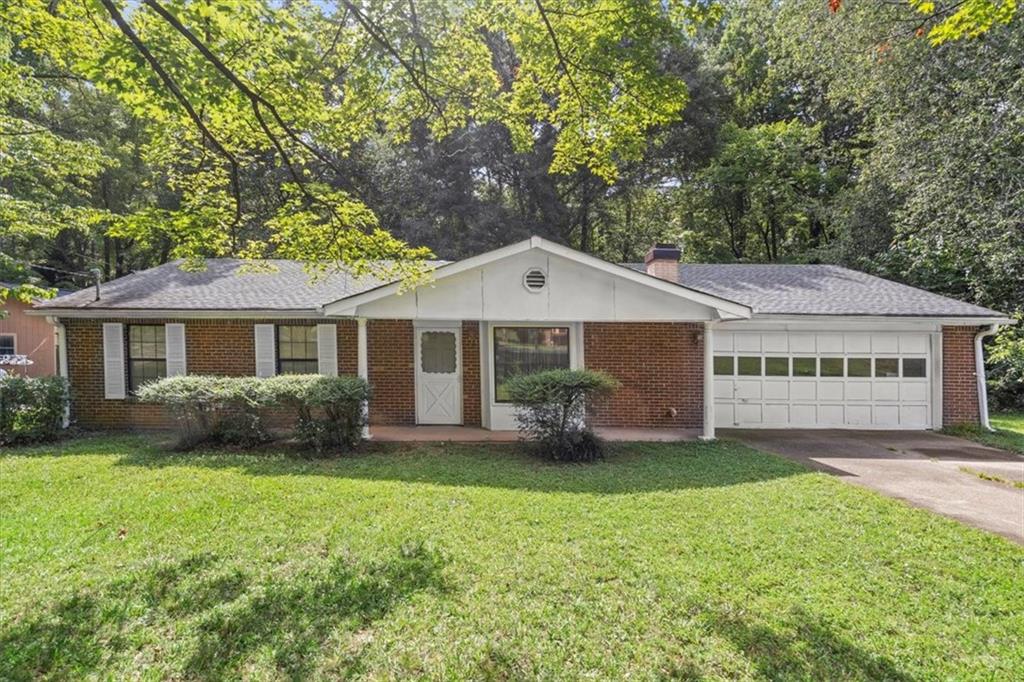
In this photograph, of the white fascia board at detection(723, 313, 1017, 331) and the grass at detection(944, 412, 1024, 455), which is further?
the white fascia board at detection(723, 313, 1017, 331)

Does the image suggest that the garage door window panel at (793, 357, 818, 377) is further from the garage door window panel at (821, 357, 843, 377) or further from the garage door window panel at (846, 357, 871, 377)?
the garage door window panel at (846, 357, 871, 377)

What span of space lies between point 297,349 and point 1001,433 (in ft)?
48.7

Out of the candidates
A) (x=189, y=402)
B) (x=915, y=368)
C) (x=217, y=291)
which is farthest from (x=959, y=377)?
(x=217, y=291)

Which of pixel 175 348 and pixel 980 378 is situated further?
pixel 980 378

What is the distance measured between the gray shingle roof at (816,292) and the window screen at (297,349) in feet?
27.5

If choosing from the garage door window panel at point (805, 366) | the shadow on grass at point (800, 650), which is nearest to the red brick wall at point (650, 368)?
the garage door window panel at point (805, 366)

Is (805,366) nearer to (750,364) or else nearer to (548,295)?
(750,364)

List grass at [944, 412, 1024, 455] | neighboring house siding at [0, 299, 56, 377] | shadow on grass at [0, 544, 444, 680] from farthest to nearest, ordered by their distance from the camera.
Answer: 1. neighboring house siding at [0, 299, 56, 377]
2. grass at [944, 412, 1024, 455]
3. shadow on grass at [0, 544, 444, 680]

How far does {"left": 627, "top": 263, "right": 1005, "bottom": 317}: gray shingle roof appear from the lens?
10742mm

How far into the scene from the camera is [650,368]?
1091cm

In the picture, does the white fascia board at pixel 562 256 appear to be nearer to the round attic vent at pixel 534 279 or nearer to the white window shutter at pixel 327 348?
the round attic vent at pixel 534 279

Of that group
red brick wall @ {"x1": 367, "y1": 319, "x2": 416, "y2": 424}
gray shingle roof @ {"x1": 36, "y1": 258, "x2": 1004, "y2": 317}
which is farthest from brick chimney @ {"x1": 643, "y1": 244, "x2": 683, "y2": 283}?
red brick wall @ {"x1": 367, "y1": 319, "x2": 416, "y2": 424}

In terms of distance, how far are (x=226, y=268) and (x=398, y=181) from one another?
439 inches

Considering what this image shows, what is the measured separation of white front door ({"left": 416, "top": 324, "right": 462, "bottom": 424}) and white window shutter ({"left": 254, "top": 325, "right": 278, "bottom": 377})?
9.89 ft
